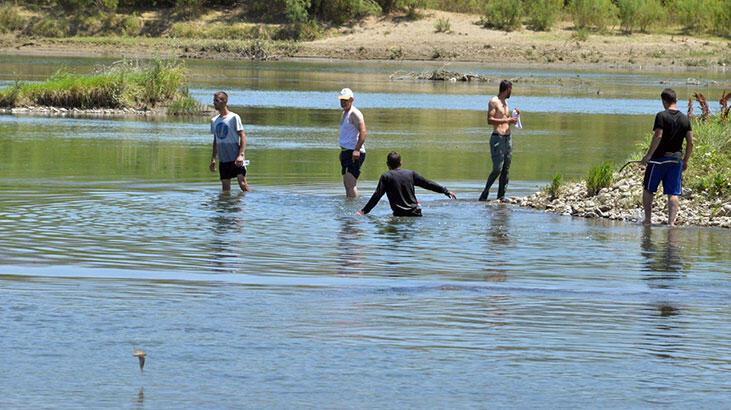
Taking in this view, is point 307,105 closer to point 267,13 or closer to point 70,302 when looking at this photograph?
point 70,302

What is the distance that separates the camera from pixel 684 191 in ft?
60.7

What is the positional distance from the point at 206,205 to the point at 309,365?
951 cm

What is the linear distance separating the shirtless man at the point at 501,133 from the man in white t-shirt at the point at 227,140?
10.7ft

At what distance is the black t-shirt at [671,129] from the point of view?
16234 mm

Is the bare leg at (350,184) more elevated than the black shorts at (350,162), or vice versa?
the black shorts at (350,162)

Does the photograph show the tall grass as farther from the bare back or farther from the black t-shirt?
the black t-shirt

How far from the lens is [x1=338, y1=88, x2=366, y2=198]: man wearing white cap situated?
723 inches

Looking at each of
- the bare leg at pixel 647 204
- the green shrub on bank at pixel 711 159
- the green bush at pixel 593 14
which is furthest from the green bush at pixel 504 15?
the bare leg at pixel 647 204

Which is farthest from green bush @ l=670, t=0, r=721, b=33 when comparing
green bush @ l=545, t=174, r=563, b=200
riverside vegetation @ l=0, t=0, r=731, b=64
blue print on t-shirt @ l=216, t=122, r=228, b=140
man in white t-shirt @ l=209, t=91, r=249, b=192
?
blue print on t-shirt @ l=216, t=122, r=228, b=140

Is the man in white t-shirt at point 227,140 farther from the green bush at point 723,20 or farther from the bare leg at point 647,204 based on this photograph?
the green bush at point 723,20

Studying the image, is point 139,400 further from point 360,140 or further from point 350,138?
point 350,138

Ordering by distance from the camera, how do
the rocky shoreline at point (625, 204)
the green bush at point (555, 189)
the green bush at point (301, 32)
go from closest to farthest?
the rocky shoreline at point (625, 204)
the green bush at point (555, 189)
the green bush at point (301, 32)

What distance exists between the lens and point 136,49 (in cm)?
7775

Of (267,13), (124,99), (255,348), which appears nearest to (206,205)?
(255,348)
